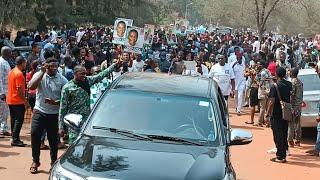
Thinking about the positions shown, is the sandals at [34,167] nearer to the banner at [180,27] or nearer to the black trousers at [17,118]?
the black trousers at [17,118]

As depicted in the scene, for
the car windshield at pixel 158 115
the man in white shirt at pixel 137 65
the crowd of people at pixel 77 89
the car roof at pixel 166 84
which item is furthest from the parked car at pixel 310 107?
the car windshield at pixel 158 115

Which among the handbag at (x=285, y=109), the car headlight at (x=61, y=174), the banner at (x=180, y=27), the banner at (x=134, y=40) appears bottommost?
the handbag at (x=285, y=109)

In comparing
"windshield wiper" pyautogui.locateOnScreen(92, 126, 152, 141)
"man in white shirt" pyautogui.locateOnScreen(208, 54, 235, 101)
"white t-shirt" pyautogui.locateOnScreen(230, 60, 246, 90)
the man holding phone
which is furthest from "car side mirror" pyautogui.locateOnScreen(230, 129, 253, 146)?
"white t-shirt" pyautogui.locateOnScreen(230, 60, 246, 90)

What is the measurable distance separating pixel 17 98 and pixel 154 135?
569 centimetres

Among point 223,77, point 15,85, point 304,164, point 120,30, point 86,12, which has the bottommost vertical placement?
point 304,164

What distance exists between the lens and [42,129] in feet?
28.3

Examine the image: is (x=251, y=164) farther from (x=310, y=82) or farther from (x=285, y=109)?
(x=310, y=82)

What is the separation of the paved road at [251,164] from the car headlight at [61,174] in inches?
138

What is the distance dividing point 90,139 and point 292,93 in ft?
21.4

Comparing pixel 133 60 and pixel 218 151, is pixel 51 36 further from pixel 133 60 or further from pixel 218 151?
pixel 218 151

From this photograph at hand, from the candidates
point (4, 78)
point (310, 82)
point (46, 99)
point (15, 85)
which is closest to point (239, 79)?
point (310, 82)

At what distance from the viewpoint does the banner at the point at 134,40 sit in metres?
14.8

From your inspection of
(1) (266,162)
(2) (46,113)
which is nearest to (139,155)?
(2) (46,113)

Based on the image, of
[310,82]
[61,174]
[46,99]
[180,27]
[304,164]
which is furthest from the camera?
[180,27]
